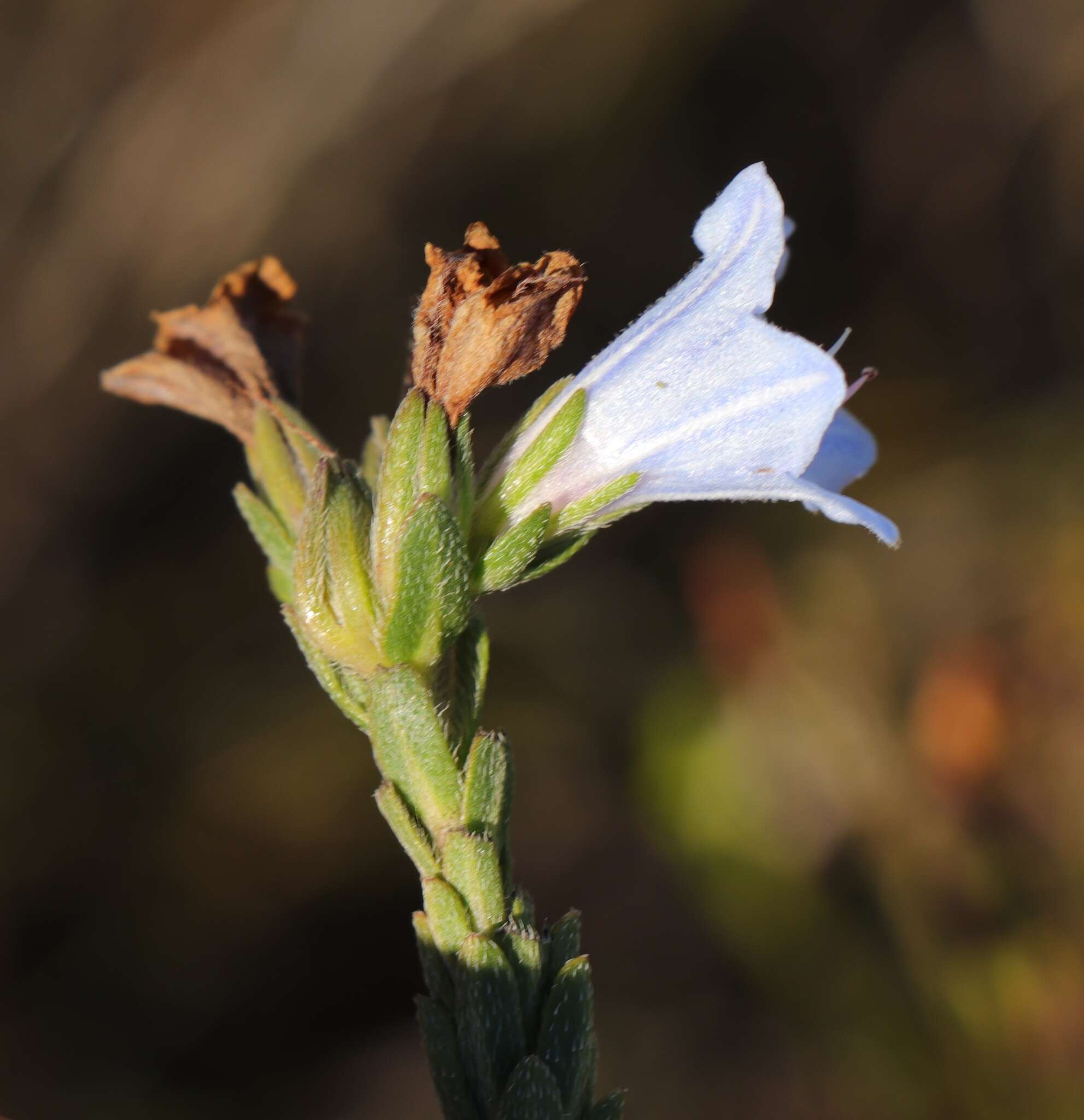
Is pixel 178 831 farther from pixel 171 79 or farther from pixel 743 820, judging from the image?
pixel 171 79

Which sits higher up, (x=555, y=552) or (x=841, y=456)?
(x=555, y=552)

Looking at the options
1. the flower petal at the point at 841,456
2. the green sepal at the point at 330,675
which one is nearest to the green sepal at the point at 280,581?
the green sepal at the point at 330,675

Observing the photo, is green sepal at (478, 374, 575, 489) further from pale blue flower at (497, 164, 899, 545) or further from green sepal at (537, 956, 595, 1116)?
green sepal at (537, 956, 595, 1116)

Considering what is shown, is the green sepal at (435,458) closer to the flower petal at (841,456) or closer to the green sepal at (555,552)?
the green sepal at (555,552)

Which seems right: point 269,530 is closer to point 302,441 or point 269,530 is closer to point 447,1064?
point 302,441

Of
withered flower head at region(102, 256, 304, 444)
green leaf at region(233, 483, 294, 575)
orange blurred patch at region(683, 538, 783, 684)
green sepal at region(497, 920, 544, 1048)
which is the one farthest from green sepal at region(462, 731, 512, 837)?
orange blurred patch at region(683, 538, 783, 684)

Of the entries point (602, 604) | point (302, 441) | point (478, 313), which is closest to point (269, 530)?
point (302, 441)
